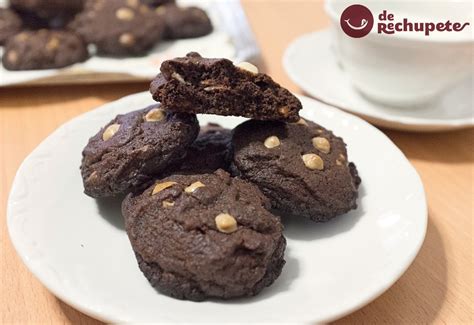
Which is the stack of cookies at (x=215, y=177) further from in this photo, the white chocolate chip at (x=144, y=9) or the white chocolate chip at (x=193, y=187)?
the white chocolate chip at (x=144, y=9)

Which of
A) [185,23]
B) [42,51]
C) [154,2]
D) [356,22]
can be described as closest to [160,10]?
[154,2]

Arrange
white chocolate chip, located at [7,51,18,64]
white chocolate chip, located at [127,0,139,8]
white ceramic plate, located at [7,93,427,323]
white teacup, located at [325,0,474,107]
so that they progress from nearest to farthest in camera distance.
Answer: white ceramic plate, located at [7,93,427,323] < white teacup, located at [325,0,474,107] < white chocolate chip, located at [7,51,18,64] < white chocolate chip, located at [127,0,139,8]

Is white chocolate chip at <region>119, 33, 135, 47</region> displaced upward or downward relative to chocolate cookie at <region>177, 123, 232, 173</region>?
downward

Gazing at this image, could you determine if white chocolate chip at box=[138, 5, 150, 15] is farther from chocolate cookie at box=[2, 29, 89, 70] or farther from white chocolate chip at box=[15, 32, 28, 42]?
white chocolate chip at box=[15, 32, 28, 42]

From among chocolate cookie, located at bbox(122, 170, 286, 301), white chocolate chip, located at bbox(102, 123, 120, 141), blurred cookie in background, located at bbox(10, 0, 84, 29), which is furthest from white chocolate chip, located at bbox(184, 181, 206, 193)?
blurred cookie in background, located at bbox(10, 0, 84, 29)

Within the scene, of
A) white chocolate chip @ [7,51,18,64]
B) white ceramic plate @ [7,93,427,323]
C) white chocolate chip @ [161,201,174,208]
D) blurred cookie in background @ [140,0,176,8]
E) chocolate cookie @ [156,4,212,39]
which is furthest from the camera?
blurred cookie in background @ [140,0,176,8]

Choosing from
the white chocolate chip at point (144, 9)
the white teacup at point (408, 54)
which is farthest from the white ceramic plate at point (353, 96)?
the white chocolate chip at point (144, 9)
